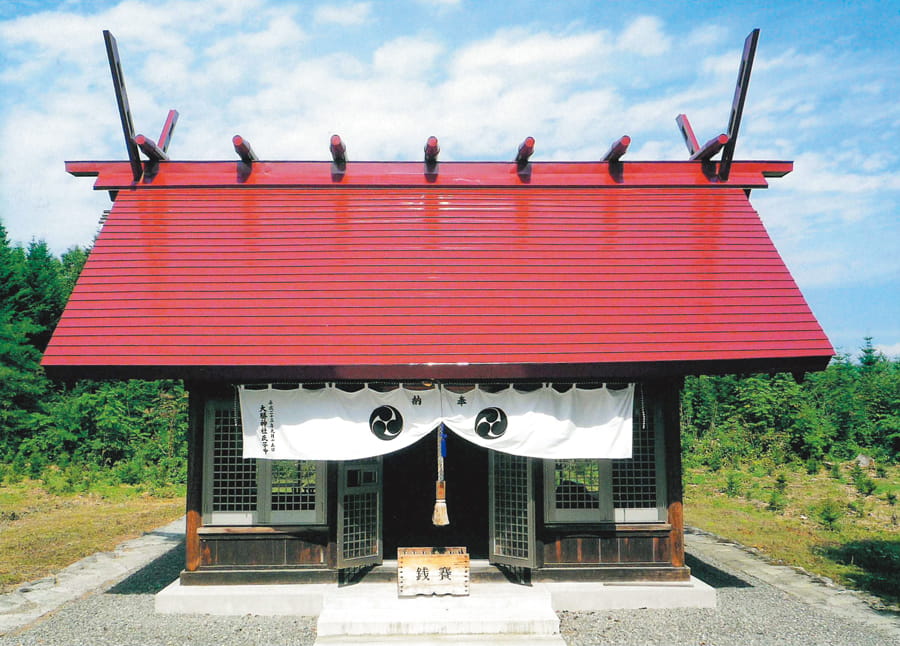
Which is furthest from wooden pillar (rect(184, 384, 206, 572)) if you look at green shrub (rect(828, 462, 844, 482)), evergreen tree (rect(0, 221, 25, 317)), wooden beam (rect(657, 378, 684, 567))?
evergreen tree (rect(0, 221, 25, 317))

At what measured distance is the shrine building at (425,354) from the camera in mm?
7215

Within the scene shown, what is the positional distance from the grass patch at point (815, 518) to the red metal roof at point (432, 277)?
4.42 meters

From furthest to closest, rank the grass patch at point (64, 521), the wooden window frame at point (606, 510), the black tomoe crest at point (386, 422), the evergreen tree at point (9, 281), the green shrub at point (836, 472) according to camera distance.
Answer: the evergreen tree at point (9, 281)
the green shrub at point (836, 472)
the grass patch at point (64, 521)
the wooden window frame at point (606, 510)
the black tomoe crest at point (386, 422)

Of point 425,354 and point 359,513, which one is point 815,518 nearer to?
point 359,513

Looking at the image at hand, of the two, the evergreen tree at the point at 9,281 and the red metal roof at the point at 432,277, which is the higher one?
the evergreen tree at the point at 9,281

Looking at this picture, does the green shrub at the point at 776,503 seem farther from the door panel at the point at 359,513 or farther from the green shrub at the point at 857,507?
the door panel at the point at 359,513

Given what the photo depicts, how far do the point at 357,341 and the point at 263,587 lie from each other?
126 inches

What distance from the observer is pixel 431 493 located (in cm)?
913

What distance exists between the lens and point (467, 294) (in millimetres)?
7816

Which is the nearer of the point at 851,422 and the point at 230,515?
the point at 230,515

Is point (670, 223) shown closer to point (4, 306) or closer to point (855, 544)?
point (855, 544)

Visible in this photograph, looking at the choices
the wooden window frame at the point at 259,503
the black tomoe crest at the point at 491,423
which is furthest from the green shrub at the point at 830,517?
the wooden window frame at the point at 259,503

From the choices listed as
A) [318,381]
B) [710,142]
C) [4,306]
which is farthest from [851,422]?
[4,306]

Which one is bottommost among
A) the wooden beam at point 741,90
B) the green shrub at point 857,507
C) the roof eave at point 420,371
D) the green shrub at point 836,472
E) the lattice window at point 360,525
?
the green shrub at point 857,507
